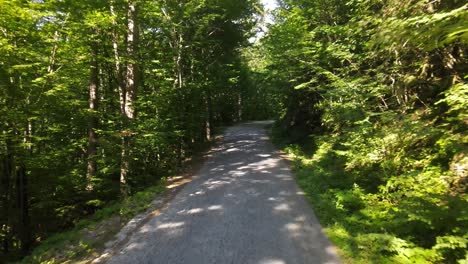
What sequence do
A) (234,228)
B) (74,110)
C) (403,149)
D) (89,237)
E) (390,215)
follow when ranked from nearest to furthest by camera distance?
1. (390,215)
2. (234,228)
3. (89,237)
4. (403,149)
5. (74,110)

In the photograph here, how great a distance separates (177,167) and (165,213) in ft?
17.9

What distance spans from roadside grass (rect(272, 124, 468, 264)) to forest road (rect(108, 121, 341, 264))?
395mm

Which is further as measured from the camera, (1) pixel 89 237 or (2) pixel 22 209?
(2) pixel 22 209

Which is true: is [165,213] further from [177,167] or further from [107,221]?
[177,167]

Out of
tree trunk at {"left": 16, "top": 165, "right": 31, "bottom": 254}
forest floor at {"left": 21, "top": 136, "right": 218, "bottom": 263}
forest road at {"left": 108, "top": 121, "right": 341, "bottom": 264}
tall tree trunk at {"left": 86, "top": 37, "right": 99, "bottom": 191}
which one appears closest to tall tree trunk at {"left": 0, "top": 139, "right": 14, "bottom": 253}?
tree trunk at {"left": 16, "top": 165, "right": 31, "bottom": 254}

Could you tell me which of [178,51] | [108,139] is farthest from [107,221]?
[178,51]

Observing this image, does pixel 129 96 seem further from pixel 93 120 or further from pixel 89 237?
pixel 89 237

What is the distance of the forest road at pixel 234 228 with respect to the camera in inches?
194

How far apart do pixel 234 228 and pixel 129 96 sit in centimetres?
589

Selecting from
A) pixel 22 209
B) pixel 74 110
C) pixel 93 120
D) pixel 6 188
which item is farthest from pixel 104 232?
pixel 74 110

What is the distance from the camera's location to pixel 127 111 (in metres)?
9.59

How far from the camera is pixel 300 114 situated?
16.3 meters

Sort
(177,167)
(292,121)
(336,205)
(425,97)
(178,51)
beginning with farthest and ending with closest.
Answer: (292,121) < (178,51) < (177,167) < (425,97) < (336,205)

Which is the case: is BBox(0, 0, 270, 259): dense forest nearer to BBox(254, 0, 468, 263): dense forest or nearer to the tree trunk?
the tree trunk
